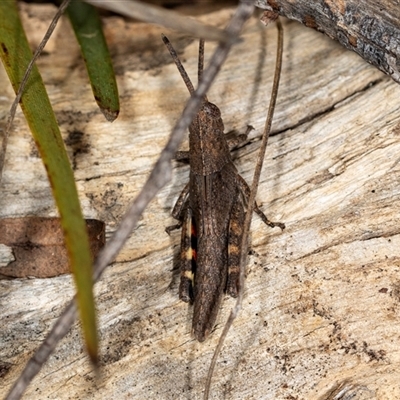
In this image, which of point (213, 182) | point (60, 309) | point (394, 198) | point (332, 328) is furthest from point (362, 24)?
point (60, 309)

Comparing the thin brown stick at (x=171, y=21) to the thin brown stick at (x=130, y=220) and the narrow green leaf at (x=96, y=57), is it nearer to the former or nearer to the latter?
the thin brown stick at (x=130, y=220)

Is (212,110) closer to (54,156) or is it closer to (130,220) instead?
(54,156)

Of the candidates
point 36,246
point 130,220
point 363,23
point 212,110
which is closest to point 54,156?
point 130,220

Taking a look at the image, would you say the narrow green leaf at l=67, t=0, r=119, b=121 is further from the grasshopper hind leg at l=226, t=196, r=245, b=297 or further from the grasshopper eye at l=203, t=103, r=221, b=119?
the grasshopper hind leg at l=226, t=196, r=245, b=297

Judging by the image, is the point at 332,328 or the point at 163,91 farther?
the point at 163,91

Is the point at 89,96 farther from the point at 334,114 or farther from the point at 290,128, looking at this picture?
the point at 334,114
